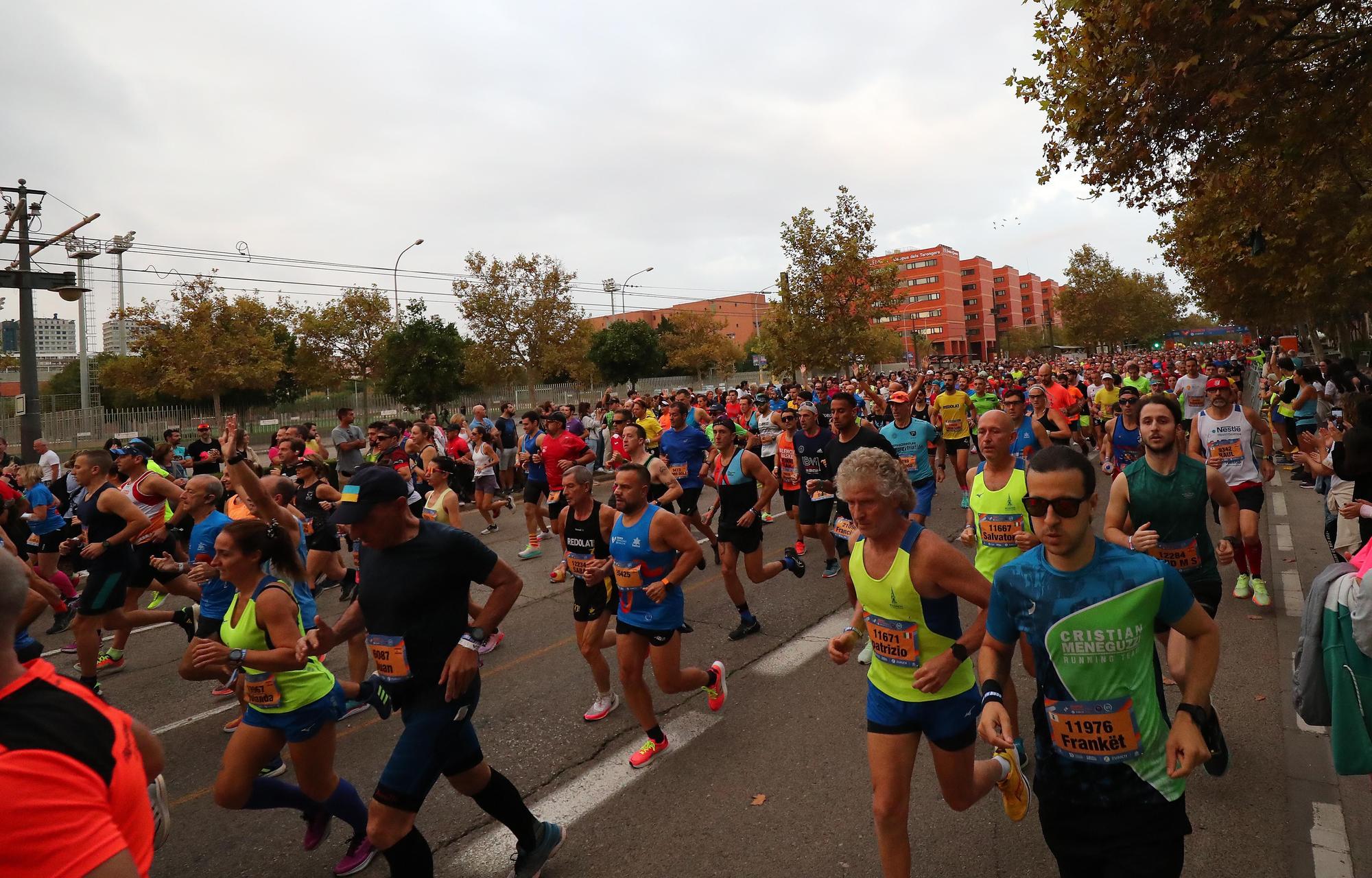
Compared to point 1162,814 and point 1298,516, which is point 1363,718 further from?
point 1298,516

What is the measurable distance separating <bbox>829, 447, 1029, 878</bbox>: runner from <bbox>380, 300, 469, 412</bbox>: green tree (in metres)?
31.7

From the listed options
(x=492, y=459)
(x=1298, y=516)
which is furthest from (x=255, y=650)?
(x=1298, y=516)

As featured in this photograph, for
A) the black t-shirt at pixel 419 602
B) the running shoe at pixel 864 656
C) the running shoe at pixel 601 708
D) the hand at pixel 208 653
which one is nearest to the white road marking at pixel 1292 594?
the running shoe at pixel 864 656

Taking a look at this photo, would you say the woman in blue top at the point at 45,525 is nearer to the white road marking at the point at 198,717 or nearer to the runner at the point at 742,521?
the white road marking at the point at 198,717

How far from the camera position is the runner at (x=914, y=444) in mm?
7477

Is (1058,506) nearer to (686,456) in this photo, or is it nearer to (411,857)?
(411,857)

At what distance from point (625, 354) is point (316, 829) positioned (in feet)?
164

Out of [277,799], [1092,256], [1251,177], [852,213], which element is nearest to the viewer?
[277,799]

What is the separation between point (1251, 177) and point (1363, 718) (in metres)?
9.65

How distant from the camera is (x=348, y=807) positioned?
3531 millimetres

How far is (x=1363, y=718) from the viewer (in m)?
2.48

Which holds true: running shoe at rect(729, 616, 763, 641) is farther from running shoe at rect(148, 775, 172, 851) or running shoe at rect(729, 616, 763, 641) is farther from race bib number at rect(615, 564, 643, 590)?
running shoe at rect(148, 775, 172, 851)

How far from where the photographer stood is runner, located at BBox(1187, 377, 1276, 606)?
6375mm

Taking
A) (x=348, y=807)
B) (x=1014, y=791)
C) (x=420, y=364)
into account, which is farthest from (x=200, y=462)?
(x=420, y=364)
